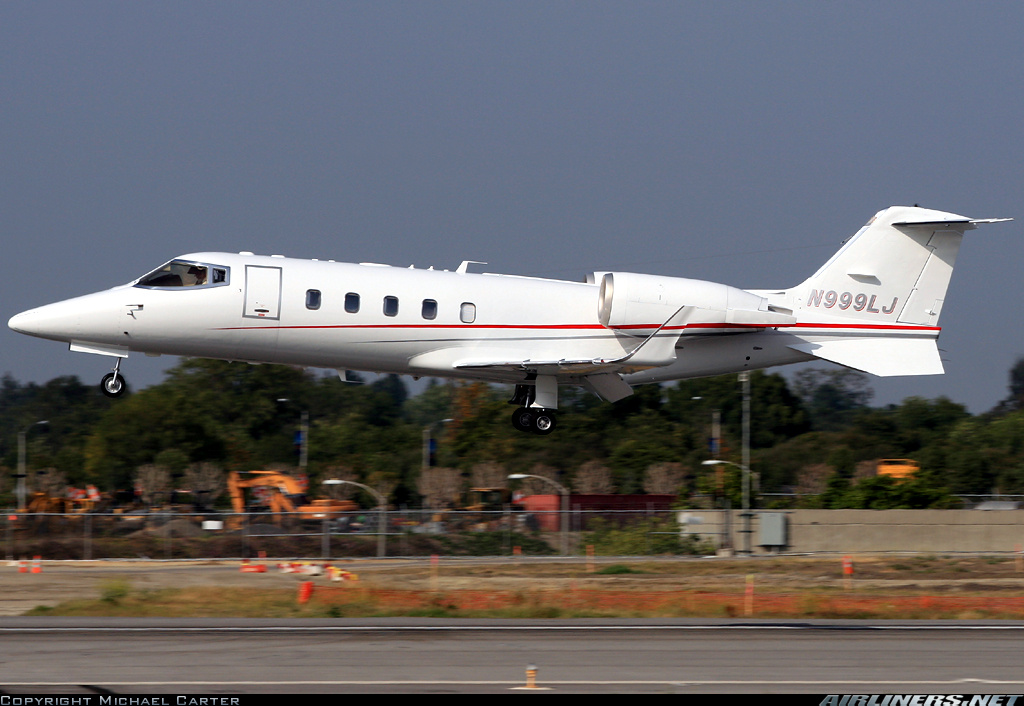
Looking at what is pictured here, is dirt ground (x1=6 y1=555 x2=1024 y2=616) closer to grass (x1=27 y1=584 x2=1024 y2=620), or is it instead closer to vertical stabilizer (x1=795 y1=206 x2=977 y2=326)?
grass (x1=27 y1=584 x2=1024 y2=620)

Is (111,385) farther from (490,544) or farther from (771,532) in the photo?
(771,532)

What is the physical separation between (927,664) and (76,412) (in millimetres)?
103778

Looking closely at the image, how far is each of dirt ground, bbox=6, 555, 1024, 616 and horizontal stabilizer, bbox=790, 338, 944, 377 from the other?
6.82 m

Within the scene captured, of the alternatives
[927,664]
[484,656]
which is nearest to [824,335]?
[927,664]

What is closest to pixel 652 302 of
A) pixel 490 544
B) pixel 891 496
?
pixel 490 544

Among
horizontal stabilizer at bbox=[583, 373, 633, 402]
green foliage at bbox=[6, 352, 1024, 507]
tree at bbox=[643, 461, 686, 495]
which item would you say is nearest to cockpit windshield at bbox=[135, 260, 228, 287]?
horizontal stabilizer at bbox=[583, 373, 633, 402]

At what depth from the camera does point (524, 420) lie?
24.0 meters

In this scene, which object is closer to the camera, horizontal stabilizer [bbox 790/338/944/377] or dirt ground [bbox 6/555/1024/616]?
horizontal stabilizer [bbox 790/338/944/377]

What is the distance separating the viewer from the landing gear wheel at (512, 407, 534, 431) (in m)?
23.9

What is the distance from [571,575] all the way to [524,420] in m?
9.98

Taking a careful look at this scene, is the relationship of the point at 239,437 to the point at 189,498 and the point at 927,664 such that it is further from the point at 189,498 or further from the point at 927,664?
the point at 927,664

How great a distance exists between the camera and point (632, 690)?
13352mm

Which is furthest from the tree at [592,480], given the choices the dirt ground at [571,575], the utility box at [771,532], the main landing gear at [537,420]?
the main landing gear at [537,420]

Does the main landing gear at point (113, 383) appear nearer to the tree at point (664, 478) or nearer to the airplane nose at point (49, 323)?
the airplane nose at point (49, 323)
